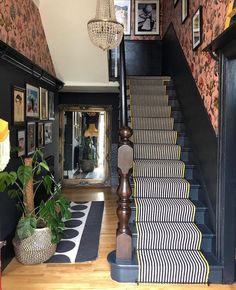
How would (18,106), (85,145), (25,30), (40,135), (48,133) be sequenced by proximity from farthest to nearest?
(85,145) < (48,133) < (40,135) < (25,30) < (18,106)

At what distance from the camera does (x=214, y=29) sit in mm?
2576

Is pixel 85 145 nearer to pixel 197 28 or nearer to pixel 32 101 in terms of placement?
pixel 32 101

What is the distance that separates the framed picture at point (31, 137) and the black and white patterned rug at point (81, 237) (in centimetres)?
112

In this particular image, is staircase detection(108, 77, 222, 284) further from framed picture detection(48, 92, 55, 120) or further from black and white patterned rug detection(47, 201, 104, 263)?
framed picture detection(48, 92, 55, 120)

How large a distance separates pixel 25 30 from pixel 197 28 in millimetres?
1957

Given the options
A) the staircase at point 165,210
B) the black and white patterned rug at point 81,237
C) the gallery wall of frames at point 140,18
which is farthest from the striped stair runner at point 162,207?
the gallery wall of frames at point 140,18

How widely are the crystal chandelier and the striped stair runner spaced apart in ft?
4.36

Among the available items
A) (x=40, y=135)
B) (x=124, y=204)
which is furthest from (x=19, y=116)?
(x=124, y=204)

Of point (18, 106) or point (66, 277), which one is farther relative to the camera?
point (18, 106)

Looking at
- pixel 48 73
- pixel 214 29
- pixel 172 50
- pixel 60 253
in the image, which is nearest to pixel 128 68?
pixel 172 50

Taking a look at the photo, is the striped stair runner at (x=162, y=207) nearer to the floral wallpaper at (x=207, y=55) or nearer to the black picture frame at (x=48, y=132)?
the floral wallpaper at (x=207, y=55)

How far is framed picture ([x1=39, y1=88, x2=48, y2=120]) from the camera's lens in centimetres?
→ 397

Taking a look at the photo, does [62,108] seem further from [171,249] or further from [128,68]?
[171,249]

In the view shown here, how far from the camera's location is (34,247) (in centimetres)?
264
